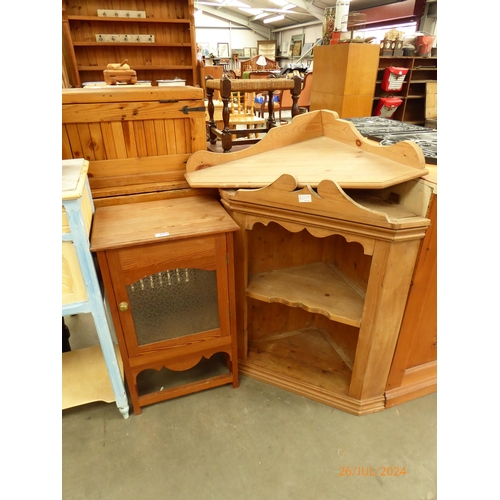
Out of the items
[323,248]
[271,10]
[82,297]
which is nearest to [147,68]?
[323,248]

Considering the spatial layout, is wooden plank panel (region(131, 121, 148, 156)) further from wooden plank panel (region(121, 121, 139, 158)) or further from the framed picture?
the framed picture

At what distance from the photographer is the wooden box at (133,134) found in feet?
4.51

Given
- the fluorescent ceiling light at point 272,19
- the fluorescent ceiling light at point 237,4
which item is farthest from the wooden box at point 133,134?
the fluorescent ceiling light at point 272,19

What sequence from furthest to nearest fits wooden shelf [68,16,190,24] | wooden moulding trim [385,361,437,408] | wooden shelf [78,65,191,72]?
wooden shelf [78,65,191,72], wooden shelf [68,16,190,24], wooden moulding trim [385,361,437,408]

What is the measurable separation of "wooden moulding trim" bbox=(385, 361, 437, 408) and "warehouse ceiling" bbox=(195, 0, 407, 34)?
820 cm

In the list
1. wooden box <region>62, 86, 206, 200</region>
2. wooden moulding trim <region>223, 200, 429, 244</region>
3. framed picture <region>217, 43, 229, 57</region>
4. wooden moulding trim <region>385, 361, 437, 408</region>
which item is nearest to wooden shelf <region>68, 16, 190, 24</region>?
wooden box <region>62, 86, 206, 200</region>

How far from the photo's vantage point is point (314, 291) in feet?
5.34

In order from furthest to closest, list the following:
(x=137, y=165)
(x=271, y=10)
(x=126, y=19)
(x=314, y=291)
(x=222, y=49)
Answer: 1. (x=222, y=49)
2. (x=271, y=10)
3. (x=126, y=19)
4. (x=314, y=291)
5. (x=137, y=165)

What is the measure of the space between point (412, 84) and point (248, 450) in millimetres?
5425

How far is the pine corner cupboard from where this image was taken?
1259 mm

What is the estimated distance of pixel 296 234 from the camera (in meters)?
1.79

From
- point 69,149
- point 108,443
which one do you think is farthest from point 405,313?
point 69,149

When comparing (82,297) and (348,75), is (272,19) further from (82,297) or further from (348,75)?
(82,297)

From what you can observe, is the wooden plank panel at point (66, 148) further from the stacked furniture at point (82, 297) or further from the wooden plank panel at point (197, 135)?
the wooden plank panel at point (197, 135)
